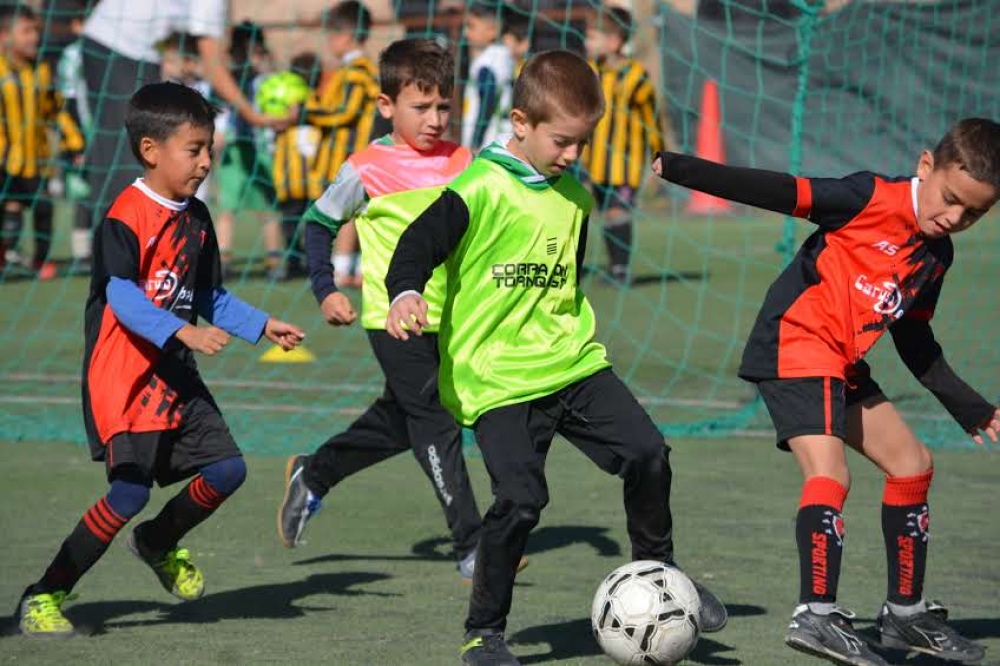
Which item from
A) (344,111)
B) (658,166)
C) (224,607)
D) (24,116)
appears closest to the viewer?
(658,166)

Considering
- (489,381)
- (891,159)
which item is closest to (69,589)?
(489,381)

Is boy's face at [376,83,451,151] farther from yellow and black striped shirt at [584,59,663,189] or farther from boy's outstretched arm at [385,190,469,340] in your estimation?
yellow and black striped shirt at [584,59,663,189]

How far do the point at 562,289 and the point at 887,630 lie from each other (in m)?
1.29

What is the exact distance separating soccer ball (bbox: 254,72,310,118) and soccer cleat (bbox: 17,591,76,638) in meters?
9.13

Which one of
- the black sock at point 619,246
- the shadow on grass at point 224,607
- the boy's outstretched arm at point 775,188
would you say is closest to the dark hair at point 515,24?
the black sock at point 619,246

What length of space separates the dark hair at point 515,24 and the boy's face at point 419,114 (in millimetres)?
6989

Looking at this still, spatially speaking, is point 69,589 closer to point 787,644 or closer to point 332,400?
point 787,644

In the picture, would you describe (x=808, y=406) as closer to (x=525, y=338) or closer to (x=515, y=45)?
(x=525, y=338)

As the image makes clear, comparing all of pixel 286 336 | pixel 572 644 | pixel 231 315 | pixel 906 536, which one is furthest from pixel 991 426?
pixel 231 315

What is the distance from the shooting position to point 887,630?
4500 mm

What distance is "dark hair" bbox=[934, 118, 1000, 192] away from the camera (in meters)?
4.20

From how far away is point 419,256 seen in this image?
13.8ft

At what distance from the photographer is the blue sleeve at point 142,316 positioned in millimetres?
4418

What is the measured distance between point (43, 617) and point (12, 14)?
35.4ft
